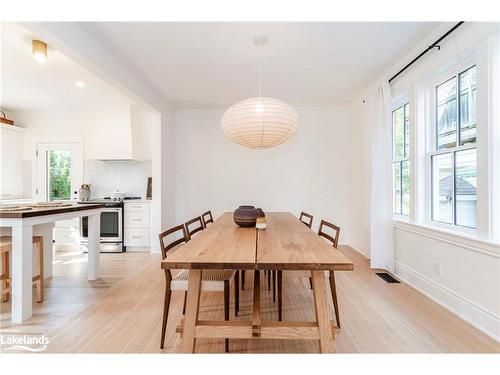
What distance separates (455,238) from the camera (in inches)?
90.3

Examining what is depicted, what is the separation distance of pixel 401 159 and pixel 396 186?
41 centimetres

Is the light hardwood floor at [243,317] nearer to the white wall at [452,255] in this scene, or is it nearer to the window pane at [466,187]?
the white wall at [452,255]

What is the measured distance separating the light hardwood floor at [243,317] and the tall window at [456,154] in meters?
0.91

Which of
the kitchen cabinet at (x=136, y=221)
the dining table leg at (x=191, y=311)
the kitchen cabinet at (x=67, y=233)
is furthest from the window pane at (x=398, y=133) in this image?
the kitchen cabinet at (x=67, y=233)

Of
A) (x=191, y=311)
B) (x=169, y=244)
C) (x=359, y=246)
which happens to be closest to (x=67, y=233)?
(x=169, y=244)

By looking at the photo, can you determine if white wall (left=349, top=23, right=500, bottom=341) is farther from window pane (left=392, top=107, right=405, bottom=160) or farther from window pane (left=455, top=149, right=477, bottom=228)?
window pane (left=392, top=107, right=405, bottom=160)

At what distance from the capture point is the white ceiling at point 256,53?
2475 millimetres

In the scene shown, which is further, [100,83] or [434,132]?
[100,83]

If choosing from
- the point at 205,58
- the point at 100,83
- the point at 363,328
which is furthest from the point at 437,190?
the point at 100,83

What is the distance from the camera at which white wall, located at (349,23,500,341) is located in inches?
77.8

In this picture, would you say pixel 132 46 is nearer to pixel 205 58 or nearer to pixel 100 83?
pixel 205 58

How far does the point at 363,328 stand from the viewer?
2.05 meters

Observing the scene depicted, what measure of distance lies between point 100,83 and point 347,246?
4.81m
